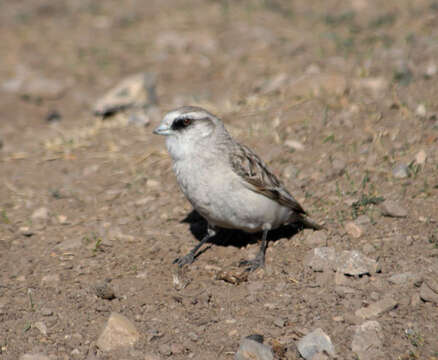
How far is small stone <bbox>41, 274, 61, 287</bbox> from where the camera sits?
19.4 feet

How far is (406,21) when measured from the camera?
452 inches

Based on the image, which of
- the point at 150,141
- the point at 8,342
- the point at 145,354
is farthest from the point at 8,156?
the point at 145,354

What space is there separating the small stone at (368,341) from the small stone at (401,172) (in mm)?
2501

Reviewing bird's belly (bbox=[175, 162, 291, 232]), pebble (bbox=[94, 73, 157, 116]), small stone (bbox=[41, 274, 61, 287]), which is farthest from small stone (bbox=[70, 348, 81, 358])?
pebble (bbox=[94, 73, 157, 116])

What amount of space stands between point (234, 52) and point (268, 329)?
8262mm

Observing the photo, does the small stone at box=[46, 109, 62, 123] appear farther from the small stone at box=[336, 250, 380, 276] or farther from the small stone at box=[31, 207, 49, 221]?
the small stone at box=[336, 250, 380, 276]

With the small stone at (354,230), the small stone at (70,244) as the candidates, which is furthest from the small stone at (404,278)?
the small stone at (70,244)

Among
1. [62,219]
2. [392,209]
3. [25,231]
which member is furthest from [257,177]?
[25,231]

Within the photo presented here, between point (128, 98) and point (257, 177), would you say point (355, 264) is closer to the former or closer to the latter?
point (257, 177)

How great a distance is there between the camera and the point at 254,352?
456cm

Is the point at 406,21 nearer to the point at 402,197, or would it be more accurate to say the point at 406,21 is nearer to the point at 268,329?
the point at 402,197

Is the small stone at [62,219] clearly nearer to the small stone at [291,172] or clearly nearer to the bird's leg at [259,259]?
the bird's leg at [259,259]

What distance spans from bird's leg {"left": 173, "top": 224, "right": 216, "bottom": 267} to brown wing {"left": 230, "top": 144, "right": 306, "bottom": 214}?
764mm

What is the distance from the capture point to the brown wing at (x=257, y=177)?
5934 millimetres
